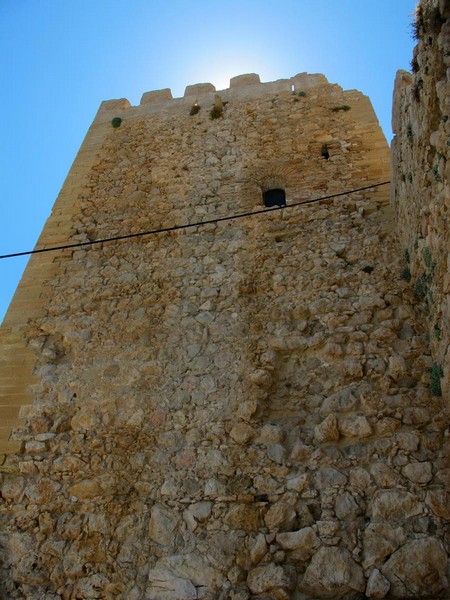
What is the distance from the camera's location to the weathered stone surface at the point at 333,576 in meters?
3.06

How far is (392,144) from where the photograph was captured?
5172 mm

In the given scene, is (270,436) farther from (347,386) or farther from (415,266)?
(415,266)

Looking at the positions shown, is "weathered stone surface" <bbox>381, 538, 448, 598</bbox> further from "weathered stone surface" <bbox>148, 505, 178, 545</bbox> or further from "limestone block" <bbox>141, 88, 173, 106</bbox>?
"limestone block" <bbox>141, 88, 173, 106</bbox>

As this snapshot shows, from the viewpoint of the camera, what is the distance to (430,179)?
375cm

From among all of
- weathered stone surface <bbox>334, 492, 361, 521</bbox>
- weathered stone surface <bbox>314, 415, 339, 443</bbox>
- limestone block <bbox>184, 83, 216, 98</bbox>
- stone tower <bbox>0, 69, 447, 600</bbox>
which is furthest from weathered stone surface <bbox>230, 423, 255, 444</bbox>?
limestone block <bbox>184, 83, 216, 98</bbox>

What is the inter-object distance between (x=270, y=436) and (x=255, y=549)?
0.85 metres

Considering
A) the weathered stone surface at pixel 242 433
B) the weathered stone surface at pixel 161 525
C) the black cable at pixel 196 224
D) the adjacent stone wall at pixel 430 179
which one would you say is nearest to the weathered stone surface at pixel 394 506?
the adjacent stone wall at pixel 430 179

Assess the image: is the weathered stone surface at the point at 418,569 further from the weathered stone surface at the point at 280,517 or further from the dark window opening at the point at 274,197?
the dark window opening at the point at 274,197

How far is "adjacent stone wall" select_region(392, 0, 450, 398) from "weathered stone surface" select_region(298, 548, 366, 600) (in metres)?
1.42

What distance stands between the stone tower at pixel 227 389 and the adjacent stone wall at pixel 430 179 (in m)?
0.25

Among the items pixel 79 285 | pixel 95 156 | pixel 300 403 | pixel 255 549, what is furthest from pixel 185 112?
pixel 255 549

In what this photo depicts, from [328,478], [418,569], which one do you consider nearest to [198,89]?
[328,478]

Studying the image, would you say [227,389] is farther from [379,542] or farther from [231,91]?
[231,91]

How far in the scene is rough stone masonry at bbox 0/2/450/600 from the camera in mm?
3312
